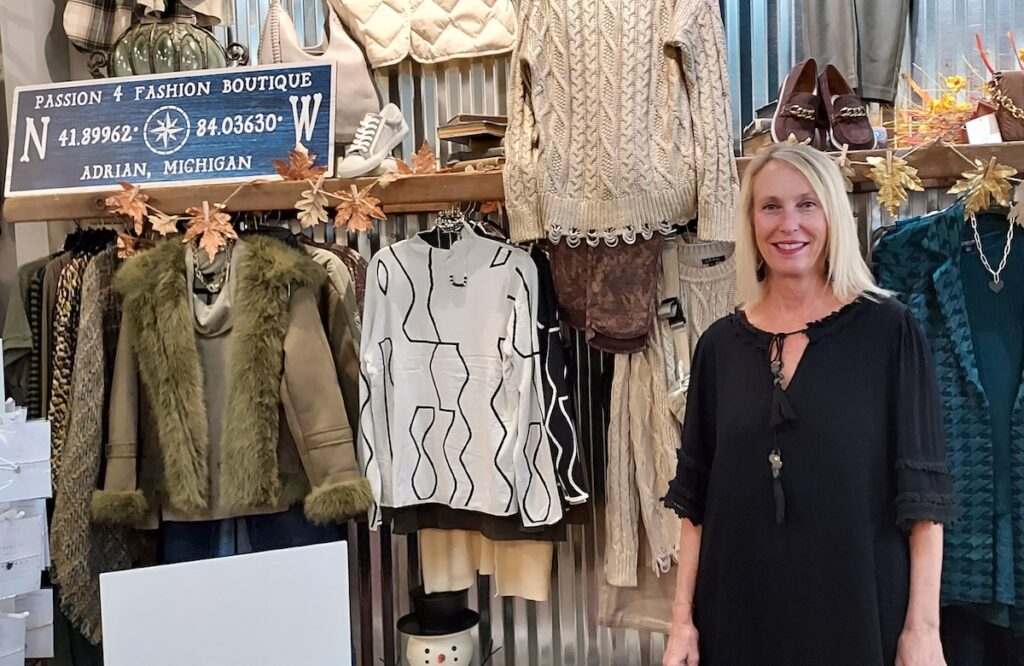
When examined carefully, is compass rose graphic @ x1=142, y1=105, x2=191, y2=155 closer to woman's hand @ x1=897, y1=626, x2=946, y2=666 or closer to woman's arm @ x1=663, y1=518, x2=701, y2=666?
woman's arm @ x1=663, y1=518, x2=701, y2=666

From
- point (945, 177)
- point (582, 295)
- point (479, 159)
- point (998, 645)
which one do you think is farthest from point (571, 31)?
point (998, 645)

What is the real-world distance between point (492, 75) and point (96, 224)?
1299 millimetres

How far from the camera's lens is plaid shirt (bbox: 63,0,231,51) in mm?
2562

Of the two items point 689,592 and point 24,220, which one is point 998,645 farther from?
point 24,220

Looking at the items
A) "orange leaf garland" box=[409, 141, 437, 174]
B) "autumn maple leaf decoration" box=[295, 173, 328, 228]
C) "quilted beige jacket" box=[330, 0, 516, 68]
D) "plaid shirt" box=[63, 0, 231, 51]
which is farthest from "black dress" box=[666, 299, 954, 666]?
"plaid shirt" box=[63, 0, 231, 51]

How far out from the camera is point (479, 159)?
2.29 m

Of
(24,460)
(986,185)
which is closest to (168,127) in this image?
(24,460)

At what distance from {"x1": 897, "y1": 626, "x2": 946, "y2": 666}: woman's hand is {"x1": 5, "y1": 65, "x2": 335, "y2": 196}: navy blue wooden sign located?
169 cm

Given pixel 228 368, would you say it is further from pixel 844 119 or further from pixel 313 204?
pixel 844 119

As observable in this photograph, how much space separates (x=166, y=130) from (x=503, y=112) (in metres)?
0.96

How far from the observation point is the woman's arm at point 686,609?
4.96 feet

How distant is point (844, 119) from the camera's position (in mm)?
2045

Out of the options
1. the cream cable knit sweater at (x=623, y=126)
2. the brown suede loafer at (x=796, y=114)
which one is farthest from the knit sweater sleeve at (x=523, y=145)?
the brown suede loafer at (x=796, y=114)

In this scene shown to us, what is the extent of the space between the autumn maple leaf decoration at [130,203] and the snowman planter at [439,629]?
4.18 feet
